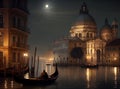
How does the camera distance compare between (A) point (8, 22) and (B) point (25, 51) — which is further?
(B) point (25, 51)

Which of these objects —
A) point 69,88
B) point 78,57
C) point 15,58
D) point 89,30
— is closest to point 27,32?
point 15,58

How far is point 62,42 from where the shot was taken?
11700 cm

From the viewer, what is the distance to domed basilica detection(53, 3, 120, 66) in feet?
370

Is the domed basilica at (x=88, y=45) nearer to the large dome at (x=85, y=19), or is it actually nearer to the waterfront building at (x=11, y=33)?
the large dome at (x=85, y=19)

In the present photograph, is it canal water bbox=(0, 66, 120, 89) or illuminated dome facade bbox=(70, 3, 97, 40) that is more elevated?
illuminated dome facade bbox=(70, 3, 97, 40)

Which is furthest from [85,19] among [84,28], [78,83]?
[78,83]

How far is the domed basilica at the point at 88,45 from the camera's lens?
113 m

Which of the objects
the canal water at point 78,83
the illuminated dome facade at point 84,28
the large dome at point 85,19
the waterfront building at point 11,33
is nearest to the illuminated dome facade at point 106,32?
the illuminated dome facade at point 84,28

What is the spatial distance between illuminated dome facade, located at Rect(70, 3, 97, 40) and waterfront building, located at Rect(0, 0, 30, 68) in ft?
281

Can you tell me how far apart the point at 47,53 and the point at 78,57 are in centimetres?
3169

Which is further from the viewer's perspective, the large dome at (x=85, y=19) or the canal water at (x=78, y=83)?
the large dome at (x=85, y=19)

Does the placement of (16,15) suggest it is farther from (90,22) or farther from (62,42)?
(90,22)

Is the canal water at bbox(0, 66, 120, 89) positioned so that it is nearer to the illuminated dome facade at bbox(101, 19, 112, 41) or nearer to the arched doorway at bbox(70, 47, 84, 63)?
the arched doorway at bbox(70, 47, 84, 63)

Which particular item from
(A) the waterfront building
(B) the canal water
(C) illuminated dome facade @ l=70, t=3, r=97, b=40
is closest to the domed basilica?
(C) illuminated dome facade @ l=70, t=3, r=97, b=40
